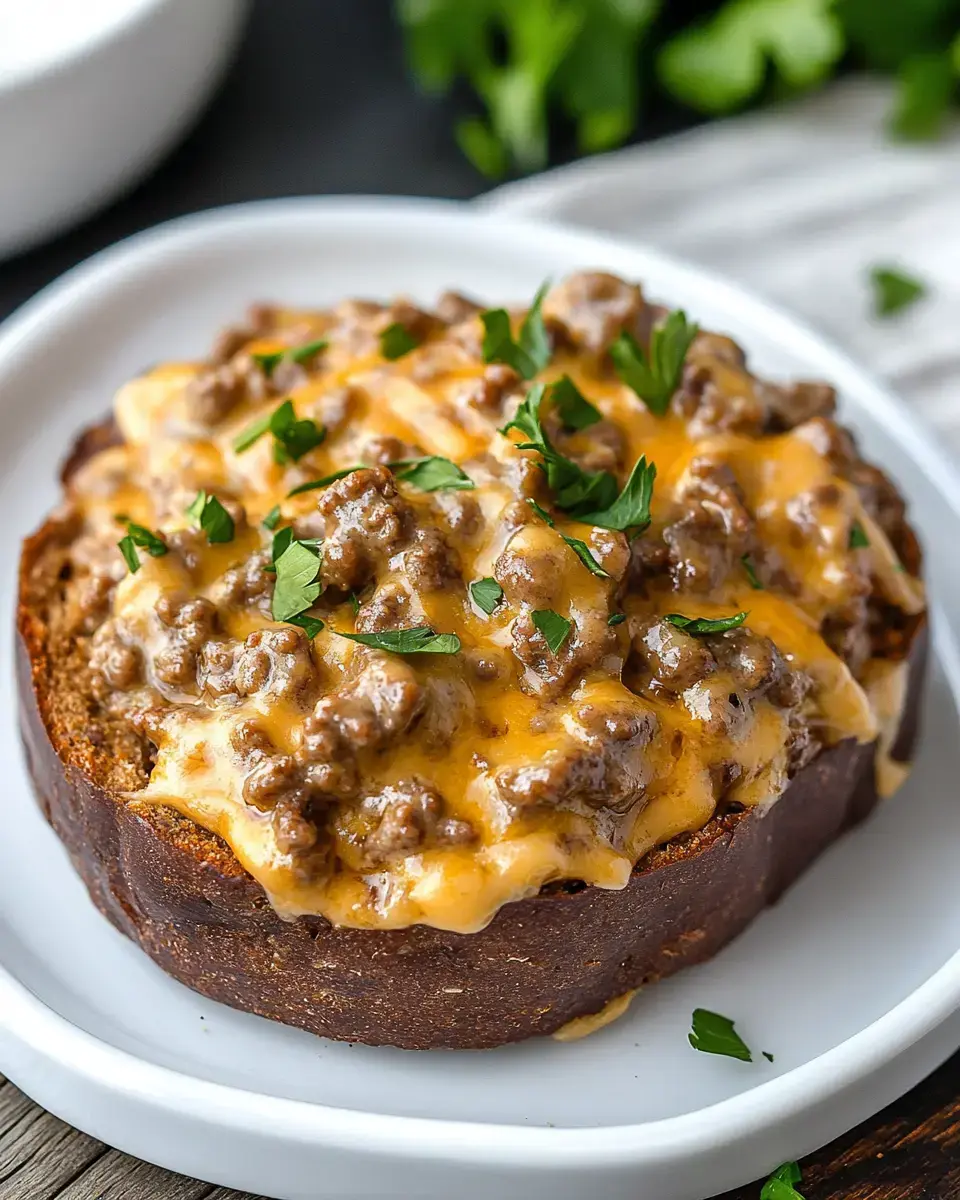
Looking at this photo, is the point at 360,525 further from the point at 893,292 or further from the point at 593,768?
the point at 893,292

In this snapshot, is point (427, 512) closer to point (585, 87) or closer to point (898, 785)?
point (898, 785)

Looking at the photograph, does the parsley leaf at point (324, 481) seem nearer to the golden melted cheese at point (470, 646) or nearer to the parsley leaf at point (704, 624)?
the golden melted cheese at point (470, 646)

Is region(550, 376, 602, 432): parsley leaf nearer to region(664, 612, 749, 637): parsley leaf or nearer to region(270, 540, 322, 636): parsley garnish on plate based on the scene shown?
region(664, 612, 749, 637): parsley leaf

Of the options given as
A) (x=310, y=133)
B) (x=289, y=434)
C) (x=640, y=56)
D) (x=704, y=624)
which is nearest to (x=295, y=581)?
(x=289, y=434)

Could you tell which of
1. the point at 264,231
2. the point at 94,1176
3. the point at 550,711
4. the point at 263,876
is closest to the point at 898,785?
the point at 550,711

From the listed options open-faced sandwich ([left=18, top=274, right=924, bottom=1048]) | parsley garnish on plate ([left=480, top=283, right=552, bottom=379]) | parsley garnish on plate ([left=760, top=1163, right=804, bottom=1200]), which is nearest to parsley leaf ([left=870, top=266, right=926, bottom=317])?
open-faced sandwich ([left=18, top=274, right=924, bottom=1048])

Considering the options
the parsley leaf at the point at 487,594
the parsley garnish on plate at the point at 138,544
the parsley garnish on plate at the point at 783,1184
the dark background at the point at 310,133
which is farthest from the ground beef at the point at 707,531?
the dark background at the point at 310,133
